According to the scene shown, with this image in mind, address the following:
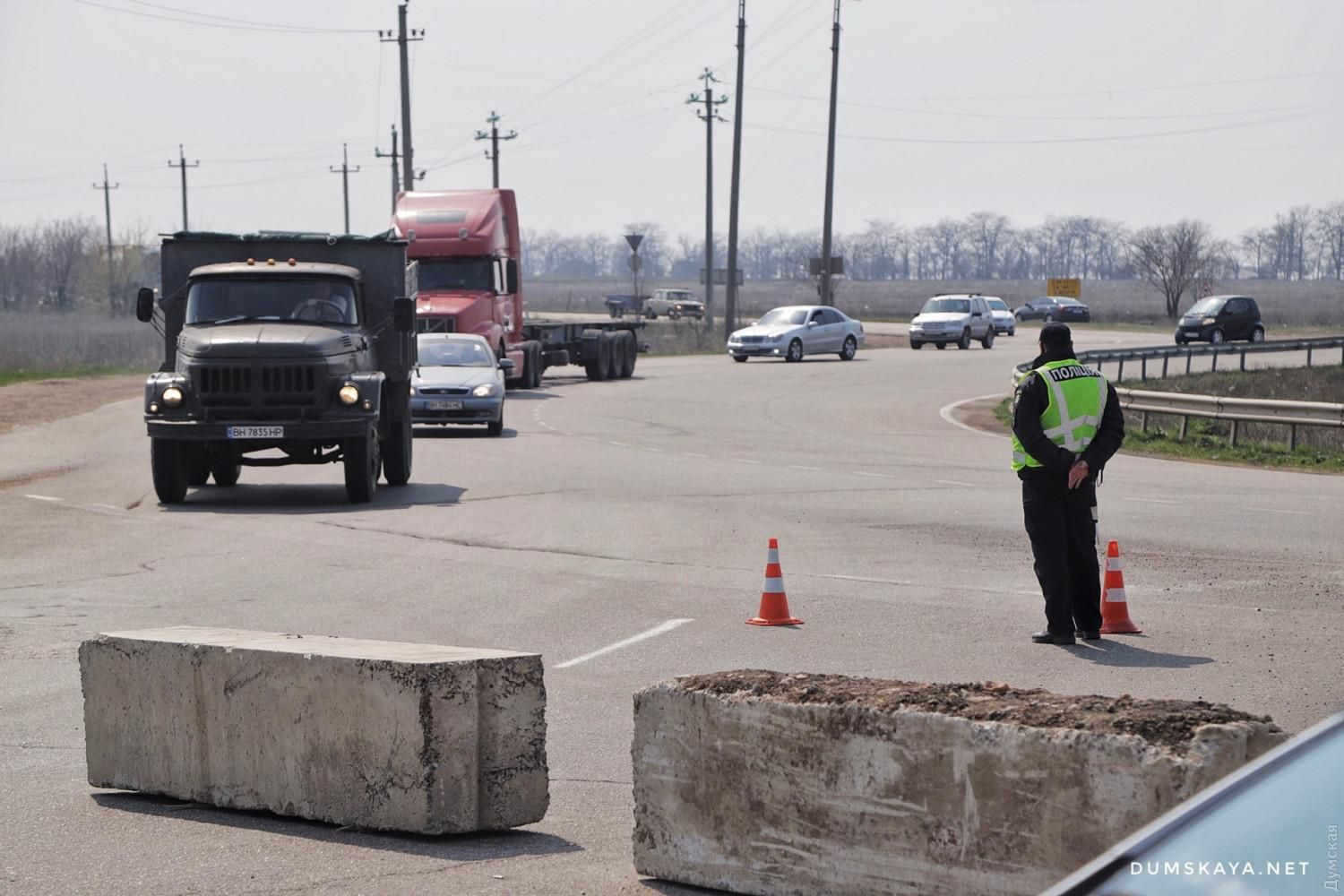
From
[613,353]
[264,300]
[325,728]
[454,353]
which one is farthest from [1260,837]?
[613,353]

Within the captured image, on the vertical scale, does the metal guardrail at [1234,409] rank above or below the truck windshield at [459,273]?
below

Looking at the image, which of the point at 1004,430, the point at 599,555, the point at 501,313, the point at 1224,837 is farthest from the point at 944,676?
the point at 501,313

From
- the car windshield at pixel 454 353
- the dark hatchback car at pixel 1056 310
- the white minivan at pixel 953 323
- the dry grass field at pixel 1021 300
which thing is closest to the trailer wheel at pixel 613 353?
the car windshield at pixel 454 353

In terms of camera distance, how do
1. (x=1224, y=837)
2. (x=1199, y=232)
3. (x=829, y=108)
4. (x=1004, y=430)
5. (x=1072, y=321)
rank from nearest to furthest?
(x=1224, y=837) → (x=1004, y=430) → (x=829, y=108) → (x=1072, y=321) → (x=1199, y=232)

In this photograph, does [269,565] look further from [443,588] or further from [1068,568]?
[1068,568]

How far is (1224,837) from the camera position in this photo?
245cm

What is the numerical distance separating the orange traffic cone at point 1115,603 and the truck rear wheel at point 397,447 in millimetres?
10482

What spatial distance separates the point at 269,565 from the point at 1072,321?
7648cm

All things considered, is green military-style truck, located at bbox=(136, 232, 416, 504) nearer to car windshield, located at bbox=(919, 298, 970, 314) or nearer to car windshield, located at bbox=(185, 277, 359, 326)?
car windshield, located at bbox=(185, 277, 359, 326)

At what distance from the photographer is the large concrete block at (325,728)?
19.0 ft

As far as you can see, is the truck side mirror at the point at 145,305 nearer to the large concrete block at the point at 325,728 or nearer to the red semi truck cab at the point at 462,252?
the large concrete block at the point at 325,728

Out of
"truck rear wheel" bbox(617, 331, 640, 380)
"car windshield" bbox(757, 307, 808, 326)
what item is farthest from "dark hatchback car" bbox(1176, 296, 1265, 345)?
"truck rear wheel" bbox(617, 331, 640, 380)

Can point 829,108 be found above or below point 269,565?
above

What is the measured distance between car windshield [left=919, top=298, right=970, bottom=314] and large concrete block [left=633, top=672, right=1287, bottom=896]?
55.7 meters
